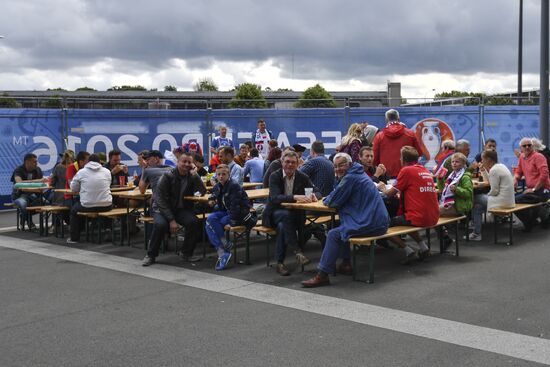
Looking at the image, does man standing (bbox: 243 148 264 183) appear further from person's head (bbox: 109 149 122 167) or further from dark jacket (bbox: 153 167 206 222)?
dark jacket (bbox: 153 167 206 222)

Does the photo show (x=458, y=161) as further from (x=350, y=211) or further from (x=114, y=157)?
(x=114, y=157)

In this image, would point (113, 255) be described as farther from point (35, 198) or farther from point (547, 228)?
point (547, 228)

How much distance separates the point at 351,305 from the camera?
670 centimetres

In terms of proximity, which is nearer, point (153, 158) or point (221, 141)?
point (153, 158)

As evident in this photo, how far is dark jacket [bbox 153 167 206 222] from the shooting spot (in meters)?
9.34

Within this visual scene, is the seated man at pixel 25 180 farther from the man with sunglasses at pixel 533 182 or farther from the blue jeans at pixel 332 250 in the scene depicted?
the man with sunglasses at pixel 533 182

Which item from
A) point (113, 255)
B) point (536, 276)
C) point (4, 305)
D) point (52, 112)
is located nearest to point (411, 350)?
point (536, 276)

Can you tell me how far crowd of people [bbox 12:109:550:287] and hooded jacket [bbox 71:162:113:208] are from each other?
0.7 inches

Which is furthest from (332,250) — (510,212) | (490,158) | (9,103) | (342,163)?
(9,103)

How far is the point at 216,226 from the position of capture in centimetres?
902

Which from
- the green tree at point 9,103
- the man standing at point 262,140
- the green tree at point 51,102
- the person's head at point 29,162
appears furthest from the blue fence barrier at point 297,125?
the green tree at point 9,103

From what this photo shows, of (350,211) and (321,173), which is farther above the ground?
(321,173)

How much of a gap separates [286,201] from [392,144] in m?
3.54

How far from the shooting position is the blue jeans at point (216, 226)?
8.97m
